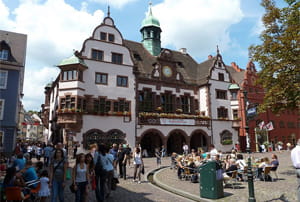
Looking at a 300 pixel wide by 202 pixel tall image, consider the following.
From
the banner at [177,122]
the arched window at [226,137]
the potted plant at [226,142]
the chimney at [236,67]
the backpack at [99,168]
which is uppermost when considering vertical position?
the chimney at [236,67]

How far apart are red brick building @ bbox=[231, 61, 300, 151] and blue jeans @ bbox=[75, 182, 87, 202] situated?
31.6m

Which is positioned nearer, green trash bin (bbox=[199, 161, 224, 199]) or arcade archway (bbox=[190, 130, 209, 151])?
green trash bin (bbox=[199, 161, 224, 199])

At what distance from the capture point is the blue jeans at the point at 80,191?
253 inches

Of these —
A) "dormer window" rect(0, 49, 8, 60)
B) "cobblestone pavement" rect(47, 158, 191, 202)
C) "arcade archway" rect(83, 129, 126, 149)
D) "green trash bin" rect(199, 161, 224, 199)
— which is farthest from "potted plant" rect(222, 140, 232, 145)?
"dormer window" rect(0, 49, 8, 60)

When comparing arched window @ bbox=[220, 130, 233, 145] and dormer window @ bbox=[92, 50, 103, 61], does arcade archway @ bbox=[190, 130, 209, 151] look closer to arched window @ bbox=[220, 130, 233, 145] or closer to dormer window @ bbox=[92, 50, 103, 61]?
arched window @ bbox=[220, 130, 233, 145]

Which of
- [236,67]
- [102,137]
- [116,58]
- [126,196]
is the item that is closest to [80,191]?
[126,196]

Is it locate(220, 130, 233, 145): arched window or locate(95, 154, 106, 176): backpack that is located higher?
locate(220, 130, 233, 145): arched window

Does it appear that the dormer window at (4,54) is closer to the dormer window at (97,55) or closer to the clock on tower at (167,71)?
the dormer window at (97,55)

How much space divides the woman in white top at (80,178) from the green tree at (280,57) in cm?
1108

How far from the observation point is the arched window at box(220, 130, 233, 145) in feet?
105

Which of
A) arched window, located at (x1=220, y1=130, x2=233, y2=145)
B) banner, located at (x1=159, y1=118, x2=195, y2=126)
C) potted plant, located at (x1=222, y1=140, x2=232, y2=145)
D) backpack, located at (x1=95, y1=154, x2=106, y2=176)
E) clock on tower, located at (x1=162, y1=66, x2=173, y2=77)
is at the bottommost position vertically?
backpack, located at (x1=95, y1=154, x2=106, y2=176)

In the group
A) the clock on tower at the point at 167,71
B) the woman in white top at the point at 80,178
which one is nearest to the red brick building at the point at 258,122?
the clock on tower at the point at 167,71

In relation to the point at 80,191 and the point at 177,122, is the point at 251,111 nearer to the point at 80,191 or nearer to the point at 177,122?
the point at 80,191

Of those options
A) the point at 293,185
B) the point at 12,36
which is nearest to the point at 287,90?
the point at 293,185
